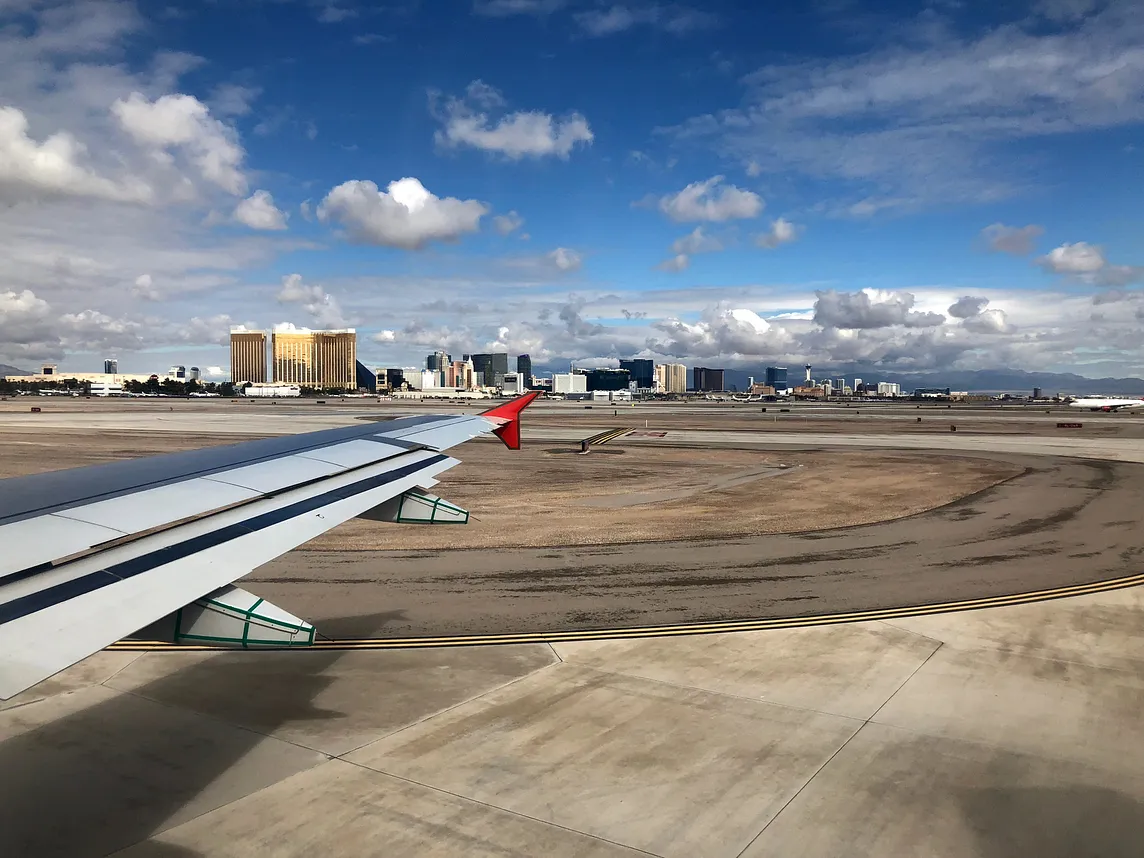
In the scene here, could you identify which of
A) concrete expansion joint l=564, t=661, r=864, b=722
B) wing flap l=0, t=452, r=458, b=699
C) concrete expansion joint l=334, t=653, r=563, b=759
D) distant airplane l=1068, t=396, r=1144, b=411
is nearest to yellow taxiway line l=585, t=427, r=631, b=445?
concrete expansion joint l=564, t=661, r=864, b=722

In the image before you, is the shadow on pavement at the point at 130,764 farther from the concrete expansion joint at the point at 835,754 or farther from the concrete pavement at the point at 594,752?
the concrete expansion joint at the point at 835,754

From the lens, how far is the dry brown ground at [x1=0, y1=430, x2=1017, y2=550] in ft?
70.5

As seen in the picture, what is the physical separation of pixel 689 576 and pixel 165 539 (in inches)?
504

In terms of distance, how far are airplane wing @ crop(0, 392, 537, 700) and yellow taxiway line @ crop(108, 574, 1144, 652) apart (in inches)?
153

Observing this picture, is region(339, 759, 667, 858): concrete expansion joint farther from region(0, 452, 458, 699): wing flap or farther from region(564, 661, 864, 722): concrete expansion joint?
region(564, 661, 864, 722): concrete expansion joint

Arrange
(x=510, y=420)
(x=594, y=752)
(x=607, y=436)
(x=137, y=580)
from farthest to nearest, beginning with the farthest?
(x=607, y=436), (x=510, y=420), (x=594, y=752), (x=137, y=580)

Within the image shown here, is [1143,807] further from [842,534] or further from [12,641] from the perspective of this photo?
[842,534]

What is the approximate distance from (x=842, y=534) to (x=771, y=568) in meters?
5.32

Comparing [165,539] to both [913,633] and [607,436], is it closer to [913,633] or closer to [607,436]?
[913,633]

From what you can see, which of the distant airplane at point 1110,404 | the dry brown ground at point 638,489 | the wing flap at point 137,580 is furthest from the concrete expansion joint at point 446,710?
the distant airplane at point 1110,404

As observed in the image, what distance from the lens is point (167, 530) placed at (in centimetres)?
587

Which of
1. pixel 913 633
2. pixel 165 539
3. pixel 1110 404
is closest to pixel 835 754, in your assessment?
pixel 913 633

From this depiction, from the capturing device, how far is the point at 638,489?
3088 centimetres

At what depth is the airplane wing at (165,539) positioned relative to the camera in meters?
4.12
